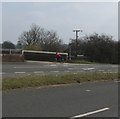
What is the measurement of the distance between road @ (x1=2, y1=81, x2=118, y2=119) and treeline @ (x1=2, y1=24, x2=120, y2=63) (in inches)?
2596

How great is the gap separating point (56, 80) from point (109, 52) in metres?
62.9

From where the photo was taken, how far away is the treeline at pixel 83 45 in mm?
81938

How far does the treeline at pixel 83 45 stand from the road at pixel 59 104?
65.9 meters

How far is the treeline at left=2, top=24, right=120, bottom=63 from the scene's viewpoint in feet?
269

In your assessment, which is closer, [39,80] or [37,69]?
[39,80]

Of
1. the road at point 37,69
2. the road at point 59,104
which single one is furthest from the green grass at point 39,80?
the road at point 37,69

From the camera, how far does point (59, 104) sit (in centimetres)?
1248

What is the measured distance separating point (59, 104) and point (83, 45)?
246 feet

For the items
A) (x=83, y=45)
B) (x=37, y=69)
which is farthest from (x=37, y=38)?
(x=37, y=69)

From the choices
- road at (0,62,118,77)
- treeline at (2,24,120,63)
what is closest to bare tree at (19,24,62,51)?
treeline at (2,24,120,63)

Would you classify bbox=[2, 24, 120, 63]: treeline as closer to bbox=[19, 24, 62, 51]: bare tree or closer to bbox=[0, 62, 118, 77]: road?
bbox=[19, 24, 62, 51]: bare tree

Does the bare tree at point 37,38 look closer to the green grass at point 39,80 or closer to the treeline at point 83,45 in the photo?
the treeline at point 83,45

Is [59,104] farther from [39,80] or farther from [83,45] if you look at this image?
[83,45]

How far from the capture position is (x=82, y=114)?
10656 millimetres
